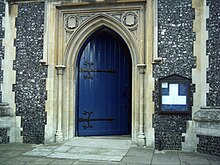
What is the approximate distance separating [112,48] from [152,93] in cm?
181

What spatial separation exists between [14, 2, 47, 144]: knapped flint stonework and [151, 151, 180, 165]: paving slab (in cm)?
285

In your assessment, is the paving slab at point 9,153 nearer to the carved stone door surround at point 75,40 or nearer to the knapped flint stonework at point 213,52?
the carved stone door surround at point 75,40

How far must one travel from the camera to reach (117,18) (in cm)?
595

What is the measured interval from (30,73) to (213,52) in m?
4.34

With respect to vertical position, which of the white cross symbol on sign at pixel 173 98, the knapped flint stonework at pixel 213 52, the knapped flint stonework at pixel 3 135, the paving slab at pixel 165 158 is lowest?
the paving slab at pixel 165 158

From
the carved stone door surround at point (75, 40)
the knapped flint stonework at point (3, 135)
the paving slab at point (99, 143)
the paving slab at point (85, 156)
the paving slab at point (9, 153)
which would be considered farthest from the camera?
the knapped flint stonework at point (3, 135)

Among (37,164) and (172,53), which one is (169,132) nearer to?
(172,53)

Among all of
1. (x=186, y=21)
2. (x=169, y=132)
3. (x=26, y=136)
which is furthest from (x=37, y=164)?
(x=186, y=21)

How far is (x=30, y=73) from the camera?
6043mm

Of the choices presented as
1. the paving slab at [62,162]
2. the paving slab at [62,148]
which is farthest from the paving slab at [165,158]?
the paving slab at [62,148]

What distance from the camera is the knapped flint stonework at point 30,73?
5.95m

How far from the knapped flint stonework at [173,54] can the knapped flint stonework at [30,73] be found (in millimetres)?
2800

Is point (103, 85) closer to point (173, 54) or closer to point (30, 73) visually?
point (30, 73)

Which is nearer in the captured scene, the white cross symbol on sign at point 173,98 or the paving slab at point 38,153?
the paving slab at point 38,153
